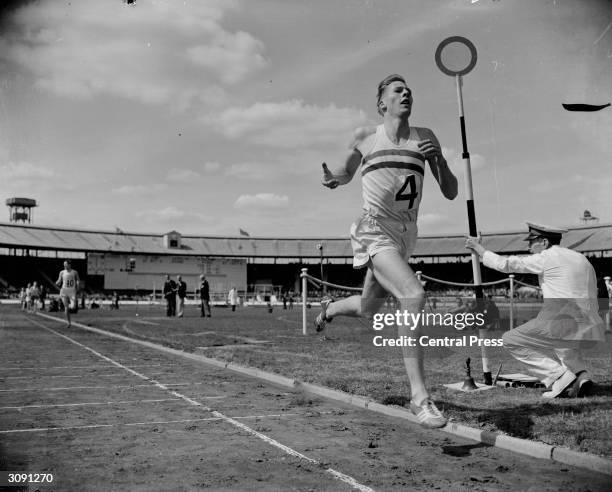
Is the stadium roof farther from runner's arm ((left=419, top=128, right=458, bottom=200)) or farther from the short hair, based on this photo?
the short hair

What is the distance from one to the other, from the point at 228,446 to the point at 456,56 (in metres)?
4.81

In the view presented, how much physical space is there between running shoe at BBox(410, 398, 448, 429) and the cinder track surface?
189mm

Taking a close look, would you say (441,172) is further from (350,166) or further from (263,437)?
(263,437)

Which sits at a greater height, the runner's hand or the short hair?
the short hair

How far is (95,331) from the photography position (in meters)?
16.7

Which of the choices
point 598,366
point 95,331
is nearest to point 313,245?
point 95,331

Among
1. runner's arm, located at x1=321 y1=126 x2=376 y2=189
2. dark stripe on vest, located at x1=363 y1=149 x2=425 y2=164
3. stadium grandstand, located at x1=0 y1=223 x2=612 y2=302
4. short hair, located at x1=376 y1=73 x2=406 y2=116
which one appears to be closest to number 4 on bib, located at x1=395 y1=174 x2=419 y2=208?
dark stripe on vest, located at x1=363 y1=149 x2=425 y2=164

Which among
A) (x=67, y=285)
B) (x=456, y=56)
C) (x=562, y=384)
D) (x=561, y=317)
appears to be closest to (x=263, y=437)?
(x=562, y=384)

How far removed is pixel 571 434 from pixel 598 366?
4.71 meters

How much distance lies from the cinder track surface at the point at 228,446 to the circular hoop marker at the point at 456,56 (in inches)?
151

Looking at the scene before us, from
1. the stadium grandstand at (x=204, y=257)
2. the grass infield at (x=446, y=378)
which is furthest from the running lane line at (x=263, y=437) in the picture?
the stadium grandstand at (x=204, y=257)

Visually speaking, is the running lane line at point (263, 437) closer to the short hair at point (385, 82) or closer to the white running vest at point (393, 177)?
the white running vest at point (393, 177)

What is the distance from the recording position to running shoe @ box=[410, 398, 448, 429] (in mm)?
4094

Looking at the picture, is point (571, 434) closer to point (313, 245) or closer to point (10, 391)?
point (10, 391)
